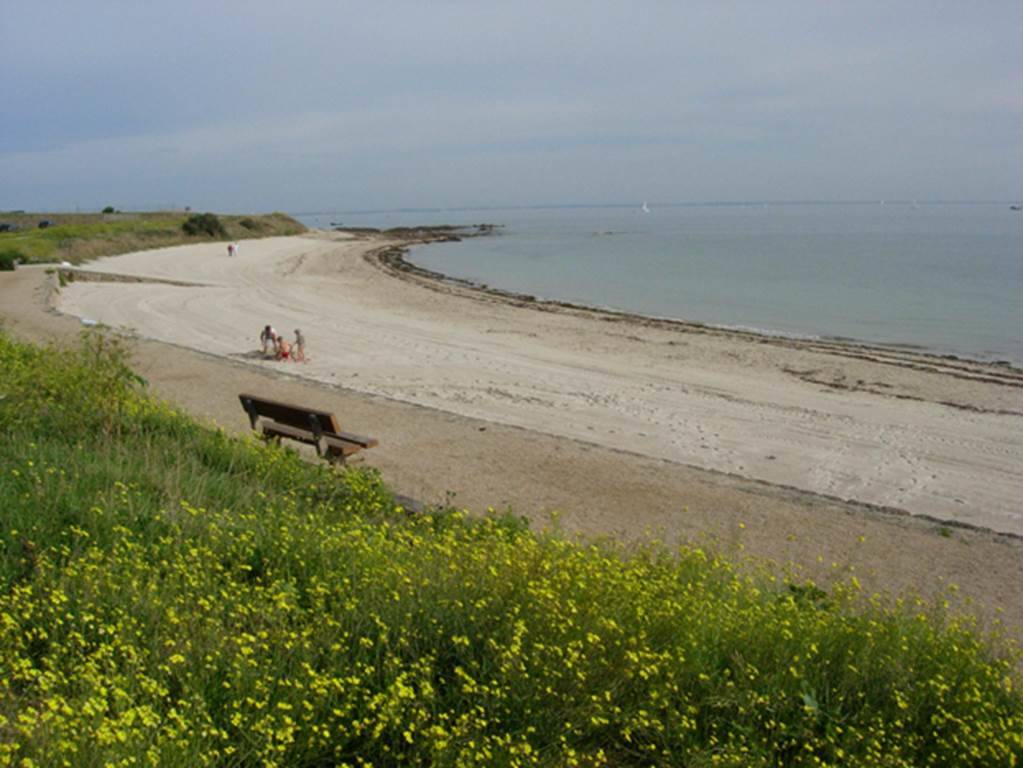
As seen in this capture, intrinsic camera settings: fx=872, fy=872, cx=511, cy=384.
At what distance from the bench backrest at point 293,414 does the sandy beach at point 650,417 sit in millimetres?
955

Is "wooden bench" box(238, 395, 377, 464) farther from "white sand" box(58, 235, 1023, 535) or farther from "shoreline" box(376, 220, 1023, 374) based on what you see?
"shoreline" box(376, 220, 1023, 374)

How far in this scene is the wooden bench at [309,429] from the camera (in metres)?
8.24

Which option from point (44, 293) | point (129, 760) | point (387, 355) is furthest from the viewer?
point (44, 293)

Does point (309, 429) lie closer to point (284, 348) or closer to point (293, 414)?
point (293, 414)

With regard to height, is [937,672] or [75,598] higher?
[75,598]

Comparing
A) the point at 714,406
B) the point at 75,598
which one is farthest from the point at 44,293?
the point at 75,598

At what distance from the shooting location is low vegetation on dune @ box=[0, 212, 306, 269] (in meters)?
35.0

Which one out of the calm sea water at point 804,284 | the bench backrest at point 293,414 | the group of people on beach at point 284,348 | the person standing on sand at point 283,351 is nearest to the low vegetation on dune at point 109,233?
the calm sea water at point 804,284

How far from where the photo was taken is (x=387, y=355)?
17922mm

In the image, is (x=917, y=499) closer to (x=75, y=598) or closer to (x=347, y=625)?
(x=347, y=625)

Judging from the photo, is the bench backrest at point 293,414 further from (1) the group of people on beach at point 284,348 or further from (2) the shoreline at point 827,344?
(2) the shoreline at point 827,344

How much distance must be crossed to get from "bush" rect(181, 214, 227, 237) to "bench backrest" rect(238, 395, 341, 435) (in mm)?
54049

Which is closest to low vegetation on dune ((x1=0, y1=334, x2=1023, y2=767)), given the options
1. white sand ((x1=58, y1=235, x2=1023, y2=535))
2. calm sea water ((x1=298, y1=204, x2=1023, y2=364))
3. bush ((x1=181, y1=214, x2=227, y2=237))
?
white sand ((x1=58, y1=235, x2=1023, y2=535))

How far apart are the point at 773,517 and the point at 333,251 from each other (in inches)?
2113
